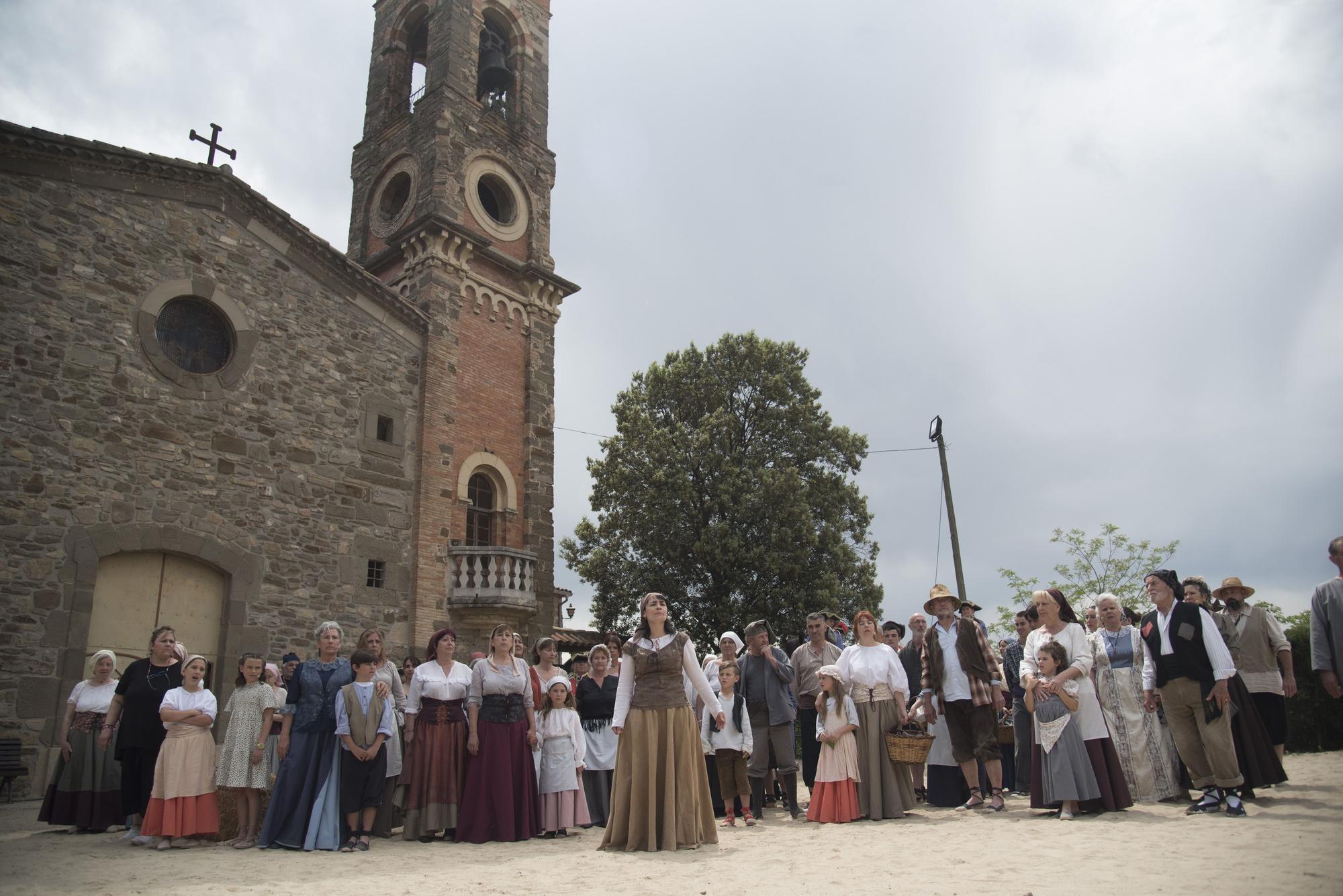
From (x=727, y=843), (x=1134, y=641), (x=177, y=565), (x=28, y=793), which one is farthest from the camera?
(x=177, y=565)

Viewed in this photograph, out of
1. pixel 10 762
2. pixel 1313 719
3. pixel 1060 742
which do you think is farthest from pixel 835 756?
pixel 10 762

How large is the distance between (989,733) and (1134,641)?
168cm

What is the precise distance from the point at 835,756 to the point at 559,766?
Answer: 2.53 metres

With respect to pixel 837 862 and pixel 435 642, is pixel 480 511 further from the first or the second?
pixel 837 862

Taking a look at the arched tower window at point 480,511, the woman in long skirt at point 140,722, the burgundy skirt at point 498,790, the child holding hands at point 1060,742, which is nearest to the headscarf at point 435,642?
the burgundy skirt at point 498,790

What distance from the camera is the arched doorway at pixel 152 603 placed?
38.1 ft

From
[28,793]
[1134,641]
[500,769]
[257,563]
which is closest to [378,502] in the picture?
[257,563]

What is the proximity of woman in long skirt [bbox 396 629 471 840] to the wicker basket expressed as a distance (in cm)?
380

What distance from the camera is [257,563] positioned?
13.1m

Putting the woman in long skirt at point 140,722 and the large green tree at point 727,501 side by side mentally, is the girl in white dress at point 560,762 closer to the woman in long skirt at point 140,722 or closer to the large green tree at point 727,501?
the woman in long skirt at point 140,722

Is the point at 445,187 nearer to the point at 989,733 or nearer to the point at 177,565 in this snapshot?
the point at 177,565

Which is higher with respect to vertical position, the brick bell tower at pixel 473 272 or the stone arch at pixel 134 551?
the brick bell tower at pixel 473 272

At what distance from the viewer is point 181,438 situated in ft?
41.6

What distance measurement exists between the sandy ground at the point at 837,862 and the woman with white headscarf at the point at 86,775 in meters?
0.76
